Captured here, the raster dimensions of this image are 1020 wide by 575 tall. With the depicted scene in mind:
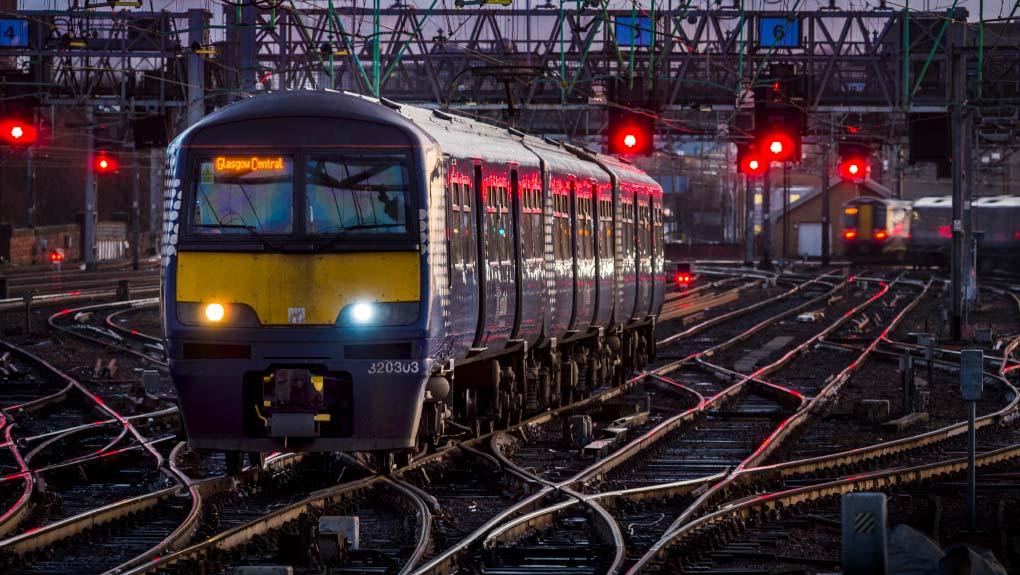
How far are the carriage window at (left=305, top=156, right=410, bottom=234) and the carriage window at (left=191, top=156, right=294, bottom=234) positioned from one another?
18cm

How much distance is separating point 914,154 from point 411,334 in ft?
85.4

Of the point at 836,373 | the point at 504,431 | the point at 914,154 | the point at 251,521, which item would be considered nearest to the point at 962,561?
the point at 251,521

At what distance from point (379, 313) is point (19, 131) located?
89.4 feet

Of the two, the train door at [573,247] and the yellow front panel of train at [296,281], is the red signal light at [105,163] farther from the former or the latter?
the yellow front panel of train at [296,281]

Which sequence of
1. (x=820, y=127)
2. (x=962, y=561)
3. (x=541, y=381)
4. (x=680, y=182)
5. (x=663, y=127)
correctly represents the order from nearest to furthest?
(x=962, y=561)
(x=541, y=381)
(x=663, y=127)
(x=820, y=127)
(x=680, y=182)

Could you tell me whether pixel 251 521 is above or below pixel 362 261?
below

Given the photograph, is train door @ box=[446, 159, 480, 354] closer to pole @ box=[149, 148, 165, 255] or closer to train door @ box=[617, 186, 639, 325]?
train door @ box=[617, 186, 639, 325]

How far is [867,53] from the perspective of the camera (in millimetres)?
40281

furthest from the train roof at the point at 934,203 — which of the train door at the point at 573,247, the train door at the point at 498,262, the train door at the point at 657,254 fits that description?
the train door at the point at 498,262

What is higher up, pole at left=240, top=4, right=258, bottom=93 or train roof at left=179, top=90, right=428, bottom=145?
pole at left=240, top=4, right=258, bottom=93

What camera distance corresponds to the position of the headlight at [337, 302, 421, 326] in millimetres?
13172

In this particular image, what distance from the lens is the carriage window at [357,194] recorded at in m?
13.4

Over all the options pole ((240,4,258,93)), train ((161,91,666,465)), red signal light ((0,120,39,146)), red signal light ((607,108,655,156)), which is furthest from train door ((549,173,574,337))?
red signal light ((0,120,39,146))

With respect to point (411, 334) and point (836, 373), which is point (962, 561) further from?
point (836, 373)
